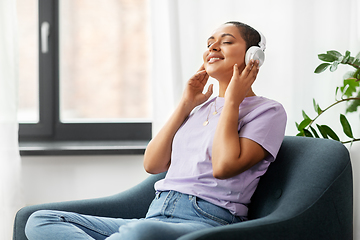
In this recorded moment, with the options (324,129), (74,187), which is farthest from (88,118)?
(324,129)

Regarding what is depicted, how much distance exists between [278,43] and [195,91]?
2.34 feet

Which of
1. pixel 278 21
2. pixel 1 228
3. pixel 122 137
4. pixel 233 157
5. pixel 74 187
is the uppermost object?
pixel 278 21

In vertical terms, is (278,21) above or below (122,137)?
above

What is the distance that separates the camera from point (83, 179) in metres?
2.20

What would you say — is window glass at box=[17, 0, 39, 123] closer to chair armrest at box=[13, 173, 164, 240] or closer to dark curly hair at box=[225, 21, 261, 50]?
chair armrest at box=[13, 173, 164, 240]

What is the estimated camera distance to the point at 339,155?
1140mm

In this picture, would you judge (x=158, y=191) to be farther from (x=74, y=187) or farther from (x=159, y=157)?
(x=74, y=187)

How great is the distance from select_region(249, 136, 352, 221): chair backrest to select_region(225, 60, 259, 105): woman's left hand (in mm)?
259

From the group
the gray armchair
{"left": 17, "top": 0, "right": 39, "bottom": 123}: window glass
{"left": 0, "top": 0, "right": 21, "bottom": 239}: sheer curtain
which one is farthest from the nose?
{"left": 17, "top": 0, "right": 39, "bottom": 123}: window glass

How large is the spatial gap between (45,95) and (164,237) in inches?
65.3

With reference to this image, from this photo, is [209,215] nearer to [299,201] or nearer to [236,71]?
[299,201]

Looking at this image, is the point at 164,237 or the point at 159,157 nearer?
the point at 164,237

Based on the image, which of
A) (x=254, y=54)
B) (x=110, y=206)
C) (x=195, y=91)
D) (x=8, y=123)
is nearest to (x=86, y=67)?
(x=8, y=123)

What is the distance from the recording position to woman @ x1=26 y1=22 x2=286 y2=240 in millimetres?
1151
